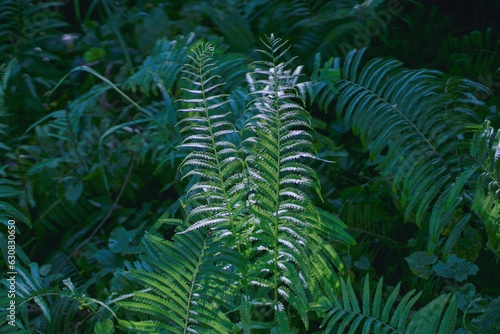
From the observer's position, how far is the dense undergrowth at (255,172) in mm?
1159

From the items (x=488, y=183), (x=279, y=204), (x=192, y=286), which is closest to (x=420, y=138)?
(x=488, y=183)

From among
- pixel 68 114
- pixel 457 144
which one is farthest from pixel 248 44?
pixel 457 144

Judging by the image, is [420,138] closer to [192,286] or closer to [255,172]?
[255,172]

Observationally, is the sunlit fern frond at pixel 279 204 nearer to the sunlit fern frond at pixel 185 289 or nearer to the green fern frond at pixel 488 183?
the sunlit fern frond at pixel 185 289

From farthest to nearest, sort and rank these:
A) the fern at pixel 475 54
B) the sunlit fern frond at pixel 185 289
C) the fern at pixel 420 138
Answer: the fern at pixel 475 54 → the fern at pixel 420 138 → the sunlit fern frond at pixel 185 289

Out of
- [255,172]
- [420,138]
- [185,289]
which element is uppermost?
[255,172]

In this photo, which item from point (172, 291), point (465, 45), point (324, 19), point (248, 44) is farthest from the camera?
point (248, 44)

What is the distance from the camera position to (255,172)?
3.80 feet

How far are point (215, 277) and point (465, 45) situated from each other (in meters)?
1.77

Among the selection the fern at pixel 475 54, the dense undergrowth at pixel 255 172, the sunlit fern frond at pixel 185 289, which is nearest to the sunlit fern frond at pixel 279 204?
the dense undergrowth at pixel 255 172

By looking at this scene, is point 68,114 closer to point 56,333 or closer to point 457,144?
point 56,333

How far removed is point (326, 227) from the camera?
4.21 feet

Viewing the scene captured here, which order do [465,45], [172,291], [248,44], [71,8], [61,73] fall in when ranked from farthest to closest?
[71,8] < [61,73] < [248,44] < [465,45] < [172,291]

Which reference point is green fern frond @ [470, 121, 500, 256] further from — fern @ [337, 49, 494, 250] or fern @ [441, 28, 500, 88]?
fern @ [441, 28, 500, 88]
